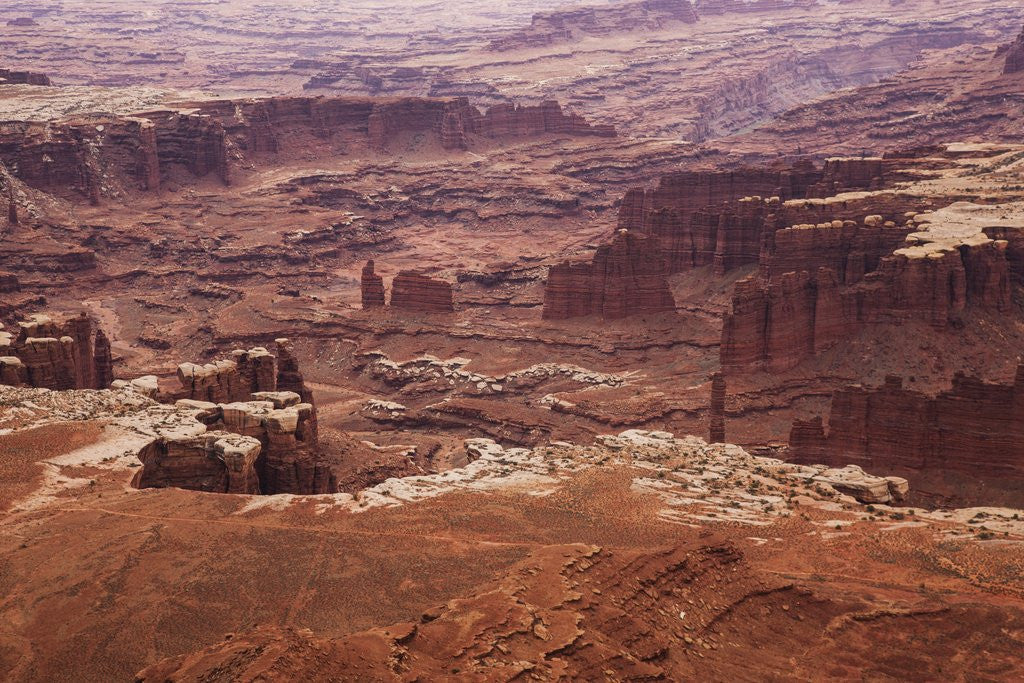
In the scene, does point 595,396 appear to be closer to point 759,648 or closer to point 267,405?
point 267,405

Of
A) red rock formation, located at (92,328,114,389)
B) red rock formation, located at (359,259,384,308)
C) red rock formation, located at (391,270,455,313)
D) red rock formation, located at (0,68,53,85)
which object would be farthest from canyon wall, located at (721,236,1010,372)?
red rock formation, located at (0,68,53,85)

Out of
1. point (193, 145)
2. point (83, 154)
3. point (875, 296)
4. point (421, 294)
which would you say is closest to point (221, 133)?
point (193, 145)

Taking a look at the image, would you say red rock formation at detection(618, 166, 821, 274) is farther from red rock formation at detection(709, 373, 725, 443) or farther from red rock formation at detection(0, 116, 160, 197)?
red rock formation at detection(0, 116, 160, 197)

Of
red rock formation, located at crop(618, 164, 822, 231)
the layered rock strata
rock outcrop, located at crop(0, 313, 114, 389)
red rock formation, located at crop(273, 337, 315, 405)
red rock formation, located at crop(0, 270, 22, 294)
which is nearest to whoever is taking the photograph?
the layered rock strata

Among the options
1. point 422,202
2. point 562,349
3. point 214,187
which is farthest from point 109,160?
point 562,349

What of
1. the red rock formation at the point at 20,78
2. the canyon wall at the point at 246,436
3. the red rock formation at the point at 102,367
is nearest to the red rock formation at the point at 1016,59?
the red rock formation at the point at 20,78

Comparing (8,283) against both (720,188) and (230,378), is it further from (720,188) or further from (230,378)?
(720,188)
